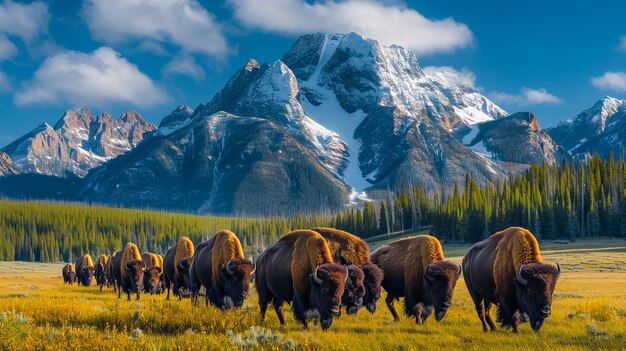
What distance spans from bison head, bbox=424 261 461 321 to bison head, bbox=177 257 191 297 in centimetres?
1254

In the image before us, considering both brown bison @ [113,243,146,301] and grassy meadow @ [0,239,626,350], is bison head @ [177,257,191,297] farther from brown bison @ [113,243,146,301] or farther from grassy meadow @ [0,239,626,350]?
grassy meadow @ [0,239,626,350]

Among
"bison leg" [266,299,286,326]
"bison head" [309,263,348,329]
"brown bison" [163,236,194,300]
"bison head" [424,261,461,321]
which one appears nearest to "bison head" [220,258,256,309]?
"bison leg" [266,299,286,326]

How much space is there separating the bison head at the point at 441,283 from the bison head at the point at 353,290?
2303 millimetres

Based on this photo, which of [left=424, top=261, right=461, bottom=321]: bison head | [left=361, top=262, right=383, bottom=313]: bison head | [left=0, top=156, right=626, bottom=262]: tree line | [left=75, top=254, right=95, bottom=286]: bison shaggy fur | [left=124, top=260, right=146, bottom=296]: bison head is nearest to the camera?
[left=424, top=261, right=461, bottom=321]: bison head

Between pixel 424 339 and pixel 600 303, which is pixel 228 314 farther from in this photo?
pixel 600 303

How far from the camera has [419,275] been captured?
55.2 ft

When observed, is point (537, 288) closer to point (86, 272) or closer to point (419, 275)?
point (419, 275)

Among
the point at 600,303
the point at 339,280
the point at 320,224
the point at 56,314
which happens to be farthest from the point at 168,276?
the point at 320,224

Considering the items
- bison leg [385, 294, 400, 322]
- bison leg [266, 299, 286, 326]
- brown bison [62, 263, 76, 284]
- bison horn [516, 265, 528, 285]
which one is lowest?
brown bison [62, 263, 76, 284]

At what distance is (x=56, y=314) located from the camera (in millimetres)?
16062

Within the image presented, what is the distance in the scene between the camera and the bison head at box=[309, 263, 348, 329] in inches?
509

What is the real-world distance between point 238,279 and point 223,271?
71cm

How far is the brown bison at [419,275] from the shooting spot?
15000 millimetres

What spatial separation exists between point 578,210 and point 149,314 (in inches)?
4319
